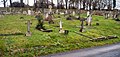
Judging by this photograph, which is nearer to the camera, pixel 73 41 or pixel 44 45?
pixel 44 45

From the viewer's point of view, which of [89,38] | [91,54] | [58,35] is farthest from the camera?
[89,38]

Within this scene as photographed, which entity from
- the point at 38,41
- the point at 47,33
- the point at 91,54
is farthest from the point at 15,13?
the point at 91,54

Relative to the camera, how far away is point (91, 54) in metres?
21.4

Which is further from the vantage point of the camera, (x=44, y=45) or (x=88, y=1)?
(x=88, y=1)

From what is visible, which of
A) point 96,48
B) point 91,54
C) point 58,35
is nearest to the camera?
→ point 91,54

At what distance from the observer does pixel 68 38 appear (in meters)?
26.3

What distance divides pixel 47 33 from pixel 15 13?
21.3m

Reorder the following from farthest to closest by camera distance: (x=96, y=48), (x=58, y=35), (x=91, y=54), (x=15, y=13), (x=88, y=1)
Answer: (x=88, y=1) < (x=15, y=13) < (x=58, y=35) < (x=96, y=48) < (x=91, y=54)

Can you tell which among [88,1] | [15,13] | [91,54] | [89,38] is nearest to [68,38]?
[89,38]

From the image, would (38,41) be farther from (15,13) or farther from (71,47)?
(15,13)

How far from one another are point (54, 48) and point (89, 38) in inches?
251

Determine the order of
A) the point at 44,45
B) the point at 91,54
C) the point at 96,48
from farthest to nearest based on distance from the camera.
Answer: the point at 96,48
the point at 44,45
the point at 91,54

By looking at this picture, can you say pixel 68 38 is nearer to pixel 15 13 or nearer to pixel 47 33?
pixel 47 33

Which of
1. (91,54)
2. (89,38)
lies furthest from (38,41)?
(89,38)
